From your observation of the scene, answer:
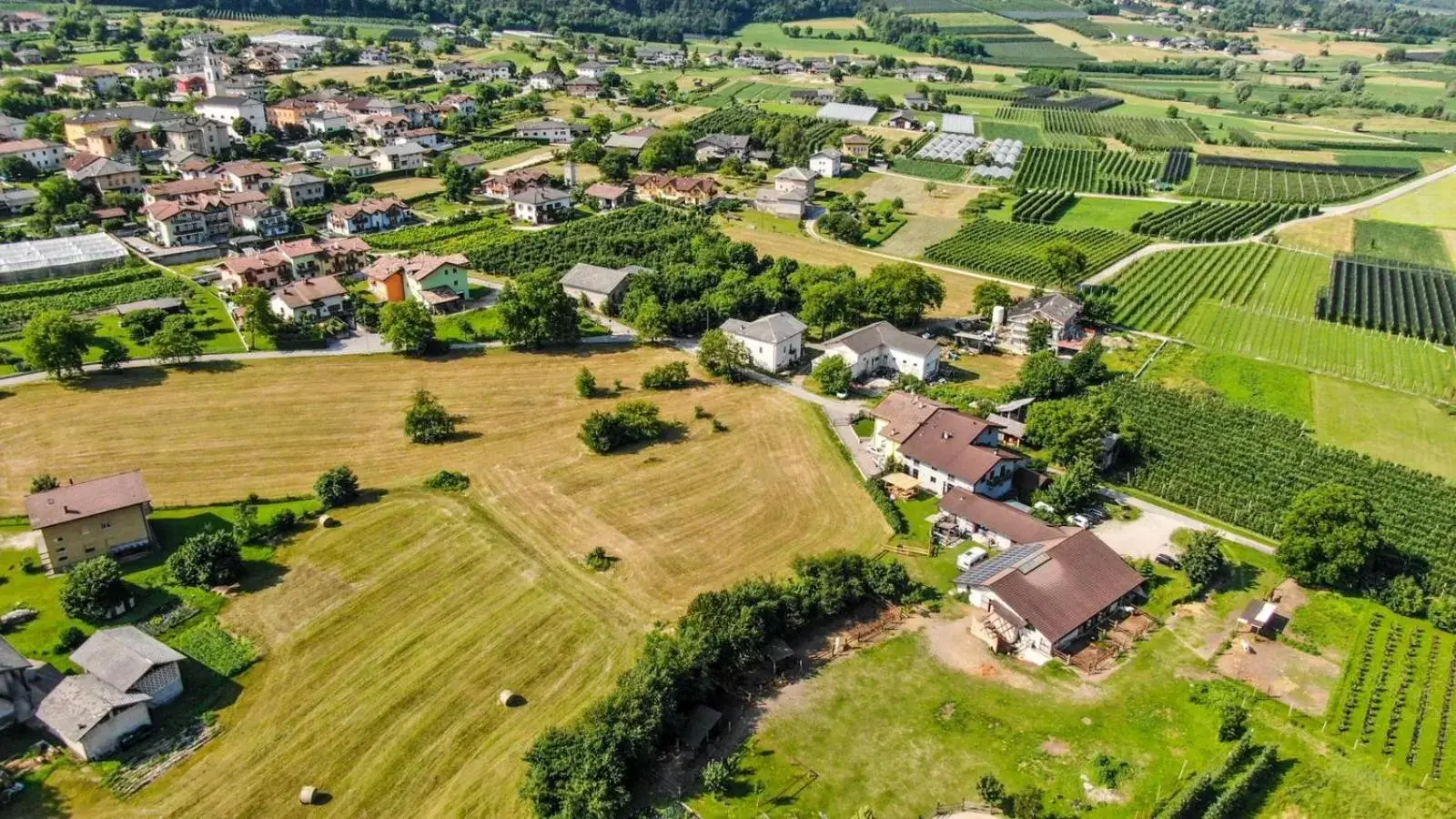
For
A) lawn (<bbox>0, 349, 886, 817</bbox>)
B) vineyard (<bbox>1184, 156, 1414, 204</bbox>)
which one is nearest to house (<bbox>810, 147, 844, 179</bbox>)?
vineyard (<bbox>1184, 156, 1414, 204</bbox>)

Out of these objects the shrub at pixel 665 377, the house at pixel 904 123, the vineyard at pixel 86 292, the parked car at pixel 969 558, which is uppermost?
the house at pixel 904 123

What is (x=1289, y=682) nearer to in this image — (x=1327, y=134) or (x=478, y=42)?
(x=1327, y=134)

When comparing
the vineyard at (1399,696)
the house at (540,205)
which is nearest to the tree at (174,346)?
the house at (540,205)

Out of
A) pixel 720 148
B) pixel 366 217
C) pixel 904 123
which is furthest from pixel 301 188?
pixel 904 123

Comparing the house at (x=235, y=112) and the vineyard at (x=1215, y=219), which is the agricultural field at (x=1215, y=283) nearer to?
the vineyard at (x=1215, y=219)

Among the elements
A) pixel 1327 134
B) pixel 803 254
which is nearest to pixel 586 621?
pixel 803 254

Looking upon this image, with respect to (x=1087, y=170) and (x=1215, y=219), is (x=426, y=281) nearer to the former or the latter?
(x=1215, y=219)

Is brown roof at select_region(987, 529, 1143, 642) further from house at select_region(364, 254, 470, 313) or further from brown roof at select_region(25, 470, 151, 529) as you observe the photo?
house at select_region(364, 254, 470, 313)

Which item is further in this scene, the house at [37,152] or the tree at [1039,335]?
the house at [37,152]
